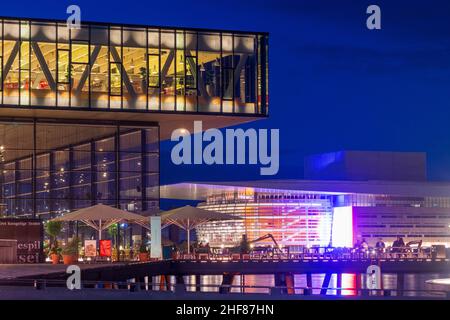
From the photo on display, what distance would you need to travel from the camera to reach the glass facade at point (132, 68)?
202 feet

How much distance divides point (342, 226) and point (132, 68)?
77.9 meters

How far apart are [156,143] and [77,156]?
16.8 ft

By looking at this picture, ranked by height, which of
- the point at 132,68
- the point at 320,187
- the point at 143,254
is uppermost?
the point at 132,68

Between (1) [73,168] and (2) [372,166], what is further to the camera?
(2) [372,166]

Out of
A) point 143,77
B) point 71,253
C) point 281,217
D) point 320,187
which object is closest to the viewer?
point 71,253

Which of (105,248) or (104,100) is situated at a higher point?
(104,100)

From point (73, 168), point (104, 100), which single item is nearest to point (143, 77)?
point (104, 100)

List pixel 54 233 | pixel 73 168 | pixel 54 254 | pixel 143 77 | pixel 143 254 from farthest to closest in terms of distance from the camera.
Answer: pixel 73 168 → pixel 143 77 → pixel 143 254 → pixel 54 233 → pixel 54 254

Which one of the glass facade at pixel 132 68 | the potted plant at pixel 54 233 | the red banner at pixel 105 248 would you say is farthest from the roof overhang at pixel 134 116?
the red banner at pixel 105 248

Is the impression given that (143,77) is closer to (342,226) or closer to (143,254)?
(143,254)

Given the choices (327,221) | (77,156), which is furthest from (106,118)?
(327,221)

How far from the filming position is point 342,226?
138 m
